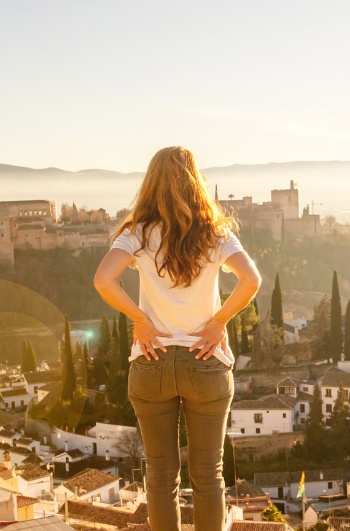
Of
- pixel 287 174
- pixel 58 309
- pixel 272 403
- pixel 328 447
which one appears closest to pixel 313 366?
pixel 272 403

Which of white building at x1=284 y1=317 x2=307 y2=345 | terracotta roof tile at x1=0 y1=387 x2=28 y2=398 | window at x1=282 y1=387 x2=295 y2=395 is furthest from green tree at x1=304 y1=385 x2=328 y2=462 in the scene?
terracotta roof tile at x1=0 y1=387 x2=28 y2=398

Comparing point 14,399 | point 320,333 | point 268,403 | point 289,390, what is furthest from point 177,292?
point 320,333

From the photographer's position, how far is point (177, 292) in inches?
80.7

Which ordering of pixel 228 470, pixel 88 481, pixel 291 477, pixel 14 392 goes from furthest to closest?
pixel 14 392, pixel 291 477, pixel 228 470, pixel 88 481

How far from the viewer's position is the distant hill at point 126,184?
2360 inches

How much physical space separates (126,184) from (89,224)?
21.0 metres

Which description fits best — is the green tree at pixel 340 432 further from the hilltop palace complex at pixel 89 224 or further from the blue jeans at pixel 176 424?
the hilltop palace complex at pixel 89 224

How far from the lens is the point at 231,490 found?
1452 cm

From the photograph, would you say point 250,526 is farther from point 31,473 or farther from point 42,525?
point 31,473

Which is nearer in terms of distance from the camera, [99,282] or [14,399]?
[99,282]

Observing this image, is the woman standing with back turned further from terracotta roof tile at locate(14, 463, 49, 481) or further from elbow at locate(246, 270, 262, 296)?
terracotta roof tile at locate(14, 463, 49, 481)

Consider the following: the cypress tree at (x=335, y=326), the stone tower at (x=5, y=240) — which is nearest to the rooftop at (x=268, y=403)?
the cypress tree at (x=335, y=326)

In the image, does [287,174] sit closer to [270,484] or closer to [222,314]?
[270,484]

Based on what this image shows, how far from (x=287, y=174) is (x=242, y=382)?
A: 164ft
